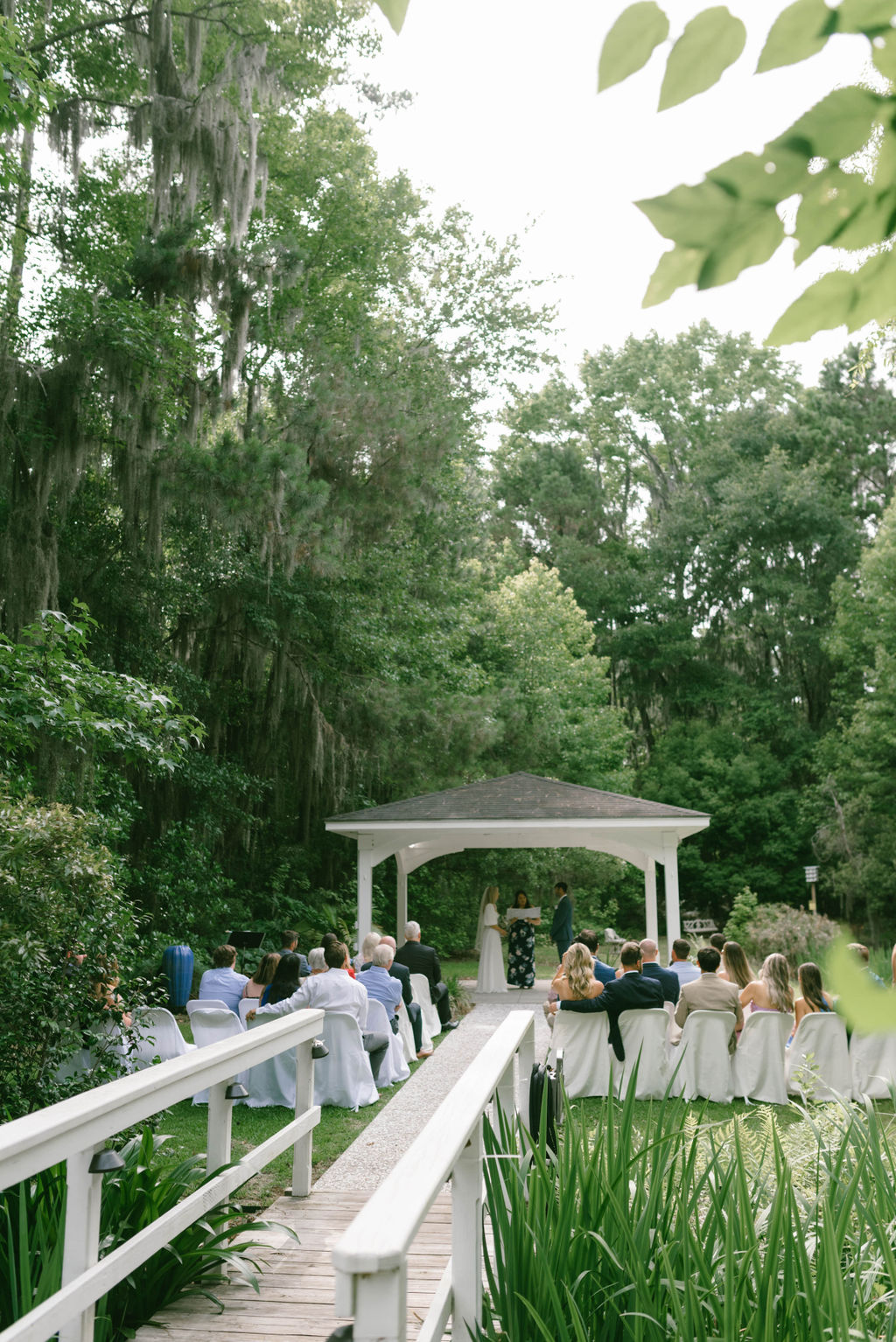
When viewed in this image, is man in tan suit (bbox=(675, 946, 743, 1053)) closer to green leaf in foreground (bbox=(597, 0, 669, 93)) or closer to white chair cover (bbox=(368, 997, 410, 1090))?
white chair cover (bbox=(368, 997, 410, 1090))

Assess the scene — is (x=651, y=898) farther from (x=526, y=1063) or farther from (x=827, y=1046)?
(x=526, y=1063)

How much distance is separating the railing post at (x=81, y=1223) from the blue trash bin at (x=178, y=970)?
34.2 ft

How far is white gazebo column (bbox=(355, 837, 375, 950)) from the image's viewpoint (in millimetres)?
13634

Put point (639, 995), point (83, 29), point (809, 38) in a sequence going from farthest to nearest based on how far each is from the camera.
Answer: point (83, 29) → point (639, 995) → point (809, 38)

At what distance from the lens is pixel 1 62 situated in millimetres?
7609

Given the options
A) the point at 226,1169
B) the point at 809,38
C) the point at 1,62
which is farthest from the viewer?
the point at 1,62

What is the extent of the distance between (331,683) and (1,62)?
423 inches

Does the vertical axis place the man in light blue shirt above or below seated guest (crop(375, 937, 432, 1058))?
above

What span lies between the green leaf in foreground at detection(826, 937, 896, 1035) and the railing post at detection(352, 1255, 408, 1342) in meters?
1.09

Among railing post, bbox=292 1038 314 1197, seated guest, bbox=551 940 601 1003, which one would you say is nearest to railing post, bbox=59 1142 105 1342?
railing post, bbox=292 1038 314 1197

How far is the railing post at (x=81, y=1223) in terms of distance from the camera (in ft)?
8.85

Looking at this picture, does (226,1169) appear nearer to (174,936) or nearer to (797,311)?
(797,311)

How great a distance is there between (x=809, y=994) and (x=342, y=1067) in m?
3.61

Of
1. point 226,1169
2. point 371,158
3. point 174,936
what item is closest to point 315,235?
point 371,158
